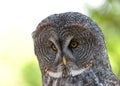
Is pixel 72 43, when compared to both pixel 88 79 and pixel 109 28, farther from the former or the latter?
pixel 109 28

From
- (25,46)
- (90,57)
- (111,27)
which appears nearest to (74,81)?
(90,57)

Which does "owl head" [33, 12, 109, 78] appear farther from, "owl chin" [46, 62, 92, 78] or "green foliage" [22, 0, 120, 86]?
"green foliage" [22, 0, 120, 86]

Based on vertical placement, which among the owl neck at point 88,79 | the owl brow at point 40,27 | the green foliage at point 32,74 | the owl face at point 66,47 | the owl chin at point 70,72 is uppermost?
the owl brow at point 40,27

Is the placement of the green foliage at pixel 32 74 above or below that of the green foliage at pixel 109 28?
below

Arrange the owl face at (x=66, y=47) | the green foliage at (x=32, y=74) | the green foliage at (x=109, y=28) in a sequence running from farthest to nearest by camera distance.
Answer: the green foliage at (x=32, y=74)
the green foliage at (x=109, y=28)
the owl face at (x=66, y=47)

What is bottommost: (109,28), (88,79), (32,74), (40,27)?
(32,74)

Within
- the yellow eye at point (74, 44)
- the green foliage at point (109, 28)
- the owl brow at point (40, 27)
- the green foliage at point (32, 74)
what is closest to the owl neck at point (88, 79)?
the yellow eye at point (74, 44)

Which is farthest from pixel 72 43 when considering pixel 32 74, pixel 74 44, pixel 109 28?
pixel 32 74

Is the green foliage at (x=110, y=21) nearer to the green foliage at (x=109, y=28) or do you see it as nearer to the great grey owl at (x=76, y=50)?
the green foliage at (x=109, y=28)

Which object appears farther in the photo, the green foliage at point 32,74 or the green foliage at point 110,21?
the green foliage at point 32,74
